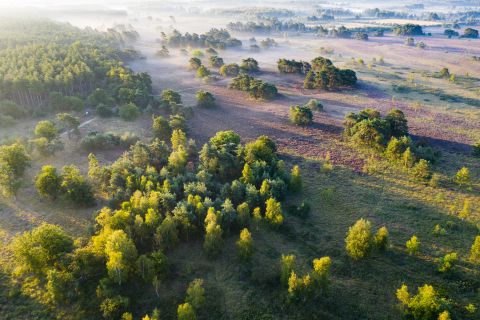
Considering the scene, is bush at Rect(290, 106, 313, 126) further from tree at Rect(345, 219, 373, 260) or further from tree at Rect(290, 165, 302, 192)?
tree at Rect(345, 219, 373, 260)

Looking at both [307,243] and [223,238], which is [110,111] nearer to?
[223,238]

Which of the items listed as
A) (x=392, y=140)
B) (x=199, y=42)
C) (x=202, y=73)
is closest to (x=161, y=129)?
(x=392, y=140)

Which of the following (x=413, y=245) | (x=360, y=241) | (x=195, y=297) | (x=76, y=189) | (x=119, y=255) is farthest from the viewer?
(x=76, y=189)

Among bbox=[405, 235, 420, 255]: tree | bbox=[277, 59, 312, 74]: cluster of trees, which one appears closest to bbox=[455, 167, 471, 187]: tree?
bbox=[405, 235, 420, 255]: tree

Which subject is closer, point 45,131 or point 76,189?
point 76,189

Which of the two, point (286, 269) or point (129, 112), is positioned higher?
point (129, 112)

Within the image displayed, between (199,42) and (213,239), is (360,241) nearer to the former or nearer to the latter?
(213,239)

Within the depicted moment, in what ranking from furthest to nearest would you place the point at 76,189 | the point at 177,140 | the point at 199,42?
the point at 199,42 < the point at 177,140 < the point at 76,189

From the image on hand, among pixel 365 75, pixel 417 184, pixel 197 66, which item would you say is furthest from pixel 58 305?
pixel 365 75
